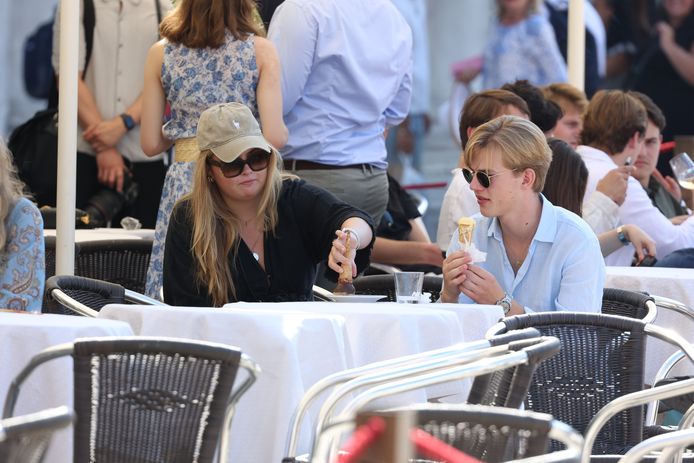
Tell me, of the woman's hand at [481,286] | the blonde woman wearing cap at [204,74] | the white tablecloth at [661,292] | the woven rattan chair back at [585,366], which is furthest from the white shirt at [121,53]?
the woven rattan chair back at [585,366]

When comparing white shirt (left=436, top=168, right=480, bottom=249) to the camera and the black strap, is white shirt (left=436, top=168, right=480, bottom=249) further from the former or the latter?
the black strap

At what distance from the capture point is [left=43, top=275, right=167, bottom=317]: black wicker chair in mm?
4273

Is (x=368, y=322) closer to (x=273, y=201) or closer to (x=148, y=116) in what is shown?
(x=273, y=201)

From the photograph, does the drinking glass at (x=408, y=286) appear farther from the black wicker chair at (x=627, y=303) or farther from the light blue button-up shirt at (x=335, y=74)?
the light blue button-up shirt at (x=335, y=74)

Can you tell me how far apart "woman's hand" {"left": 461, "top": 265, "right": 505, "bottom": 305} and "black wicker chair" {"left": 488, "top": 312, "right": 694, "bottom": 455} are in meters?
0.65

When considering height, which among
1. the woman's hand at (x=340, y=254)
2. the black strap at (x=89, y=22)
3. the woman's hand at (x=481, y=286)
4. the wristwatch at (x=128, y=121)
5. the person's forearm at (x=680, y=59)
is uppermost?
the black strap at (x=89, y=22)

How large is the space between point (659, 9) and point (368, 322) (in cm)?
736

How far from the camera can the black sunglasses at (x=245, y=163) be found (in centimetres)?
457

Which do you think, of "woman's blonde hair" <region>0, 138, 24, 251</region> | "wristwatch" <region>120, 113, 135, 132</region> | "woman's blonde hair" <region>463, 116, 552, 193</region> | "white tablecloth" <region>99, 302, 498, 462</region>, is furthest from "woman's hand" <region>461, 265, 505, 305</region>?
"wristwatch" <region>120, 113, 135, 132</region>

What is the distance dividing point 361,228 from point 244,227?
380 mm

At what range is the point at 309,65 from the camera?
5871 mm

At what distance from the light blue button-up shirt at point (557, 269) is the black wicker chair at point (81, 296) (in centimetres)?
106

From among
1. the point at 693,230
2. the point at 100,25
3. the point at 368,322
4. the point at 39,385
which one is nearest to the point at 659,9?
the point at 693,230

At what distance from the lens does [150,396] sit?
2.98 metres
